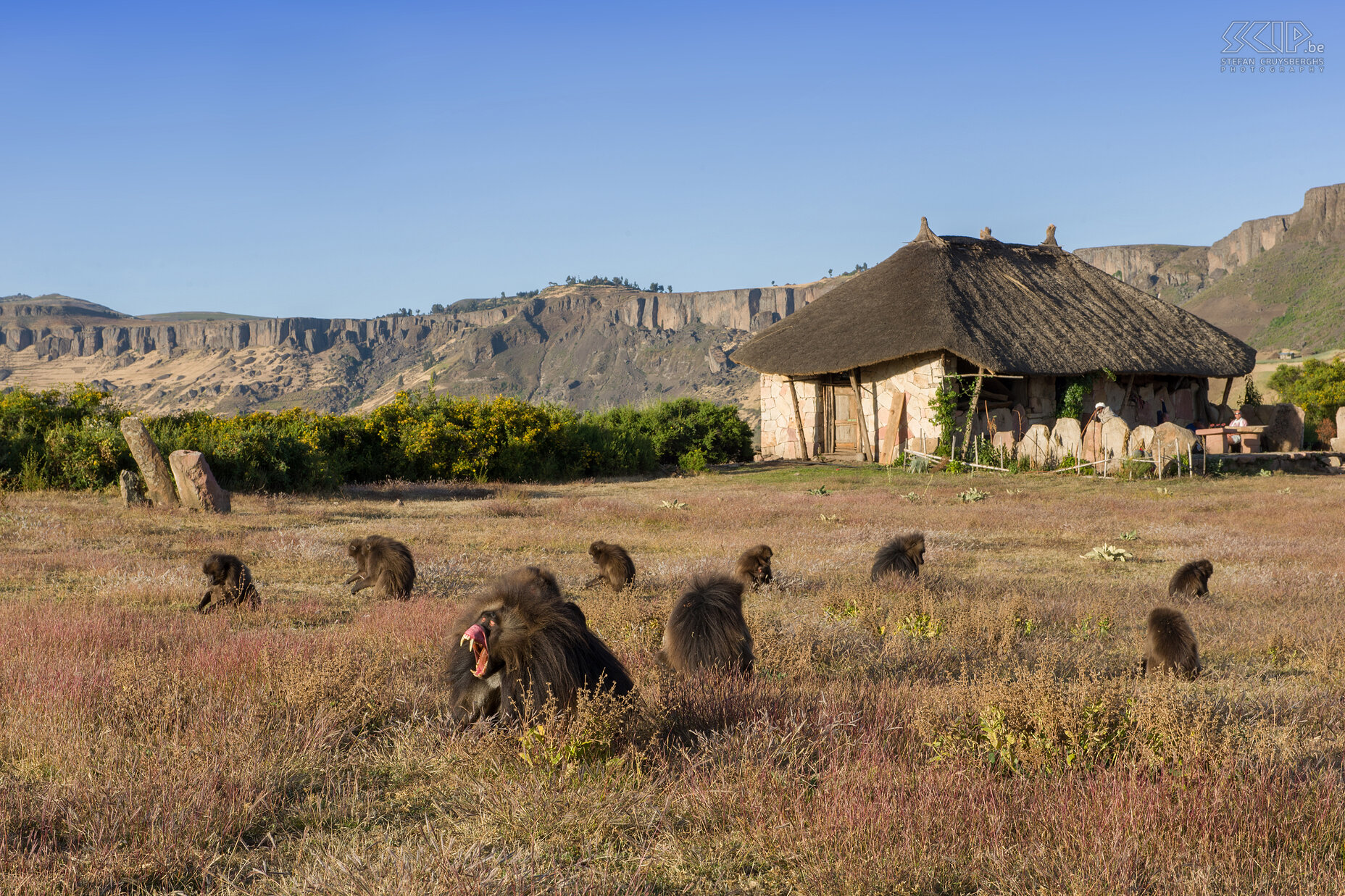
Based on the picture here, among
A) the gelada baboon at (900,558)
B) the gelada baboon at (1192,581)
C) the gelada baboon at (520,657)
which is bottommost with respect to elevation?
the gelada baboon at (1192,581)

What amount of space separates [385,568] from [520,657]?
5198mm

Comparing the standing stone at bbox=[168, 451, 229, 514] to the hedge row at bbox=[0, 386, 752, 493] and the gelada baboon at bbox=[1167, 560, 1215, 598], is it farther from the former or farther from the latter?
the gelada baboon at bbox=[1167, 560, 1215, 598]

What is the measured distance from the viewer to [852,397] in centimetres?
3138

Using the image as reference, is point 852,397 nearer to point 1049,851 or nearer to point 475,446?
point 475,446

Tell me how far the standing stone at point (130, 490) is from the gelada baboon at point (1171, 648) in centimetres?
1600

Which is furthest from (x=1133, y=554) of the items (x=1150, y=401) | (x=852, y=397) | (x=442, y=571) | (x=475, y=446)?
(x=1150, y=401)

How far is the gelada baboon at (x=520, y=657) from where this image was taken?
3928 mm

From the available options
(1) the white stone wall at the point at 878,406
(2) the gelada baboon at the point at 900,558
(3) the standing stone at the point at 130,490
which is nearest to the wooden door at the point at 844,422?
(1) the white stone wall at the point at 878,406

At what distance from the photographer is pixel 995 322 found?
95.9 feet

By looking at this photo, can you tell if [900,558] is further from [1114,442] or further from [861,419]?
[861,419]

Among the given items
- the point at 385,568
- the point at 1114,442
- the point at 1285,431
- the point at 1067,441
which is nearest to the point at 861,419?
the point at 1067,441

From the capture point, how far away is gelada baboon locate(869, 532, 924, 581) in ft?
31.1

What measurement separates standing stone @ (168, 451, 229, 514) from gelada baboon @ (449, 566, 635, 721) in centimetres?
1327

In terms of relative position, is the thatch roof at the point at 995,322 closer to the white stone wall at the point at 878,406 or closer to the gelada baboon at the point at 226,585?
the white stone wall at the point at 878,406
